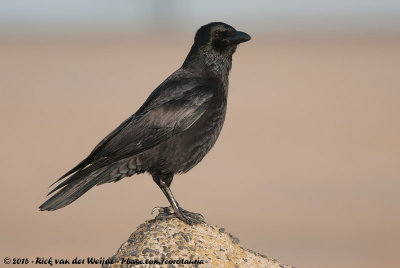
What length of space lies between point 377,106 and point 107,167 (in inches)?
770

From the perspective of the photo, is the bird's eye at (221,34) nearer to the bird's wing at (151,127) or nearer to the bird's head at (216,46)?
the bird's head at (216,46)

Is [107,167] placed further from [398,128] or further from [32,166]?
[398,128]

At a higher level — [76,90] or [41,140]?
[76,90]

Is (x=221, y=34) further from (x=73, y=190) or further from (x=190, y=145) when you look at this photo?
(x=73, y=190)

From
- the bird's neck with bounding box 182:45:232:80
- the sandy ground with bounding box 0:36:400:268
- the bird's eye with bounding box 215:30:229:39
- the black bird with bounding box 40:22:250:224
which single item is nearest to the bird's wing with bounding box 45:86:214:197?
the black bird with bounding box 40:22:250:224

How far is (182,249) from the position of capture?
5453mm

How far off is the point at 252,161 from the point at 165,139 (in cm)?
1370

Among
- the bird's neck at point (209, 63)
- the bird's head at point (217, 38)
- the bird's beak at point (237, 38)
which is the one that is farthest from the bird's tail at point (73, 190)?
the bird's beak at point (237, 38)

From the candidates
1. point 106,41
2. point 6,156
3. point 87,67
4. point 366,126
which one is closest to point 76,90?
point 87,67

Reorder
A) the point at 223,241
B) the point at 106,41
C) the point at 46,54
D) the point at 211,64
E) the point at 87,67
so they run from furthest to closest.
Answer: the point at 106,41
the point at 46,54
the point at 87,67
the point at 211,64
the point at 223,241

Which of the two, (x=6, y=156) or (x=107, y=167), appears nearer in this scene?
(x=107, y=167)

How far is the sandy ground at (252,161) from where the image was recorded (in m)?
14.7

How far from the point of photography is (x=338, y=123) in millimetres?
23141

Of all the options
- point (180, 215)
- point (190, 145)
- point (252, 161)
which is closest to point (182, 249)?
point (180, 215)
